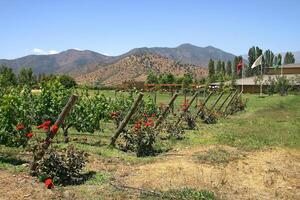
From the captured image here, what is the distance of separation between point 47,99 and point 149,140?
3.42 m

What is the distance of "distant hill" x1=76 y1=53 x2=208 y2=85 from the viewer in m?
Result: 121

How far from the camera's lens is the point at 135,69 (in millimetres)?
125625

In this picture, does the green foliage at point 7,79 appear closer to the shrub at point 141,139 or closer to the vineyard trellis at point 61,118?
the vineyard trellis at point 61,118

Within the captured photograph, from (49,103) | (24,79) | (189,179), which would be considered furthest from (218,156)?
(24,79)

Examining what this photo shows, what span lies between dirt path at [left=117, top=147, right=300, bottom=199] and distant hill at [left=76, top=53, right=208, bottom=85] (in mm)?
103524

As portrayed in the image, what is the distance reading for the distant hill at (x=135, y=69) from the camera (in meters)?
121

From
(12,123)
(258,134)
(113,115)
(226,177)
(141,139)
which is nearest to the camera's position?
(226,177)

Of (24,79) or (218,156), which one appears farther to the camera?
(24,79)

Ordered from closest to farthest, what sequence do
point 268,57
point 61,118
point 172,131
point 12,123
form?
point 61,118 < point 12,123 < point 172,131 < point 268,57

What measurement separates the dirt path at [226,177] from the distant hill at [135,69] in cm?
10352

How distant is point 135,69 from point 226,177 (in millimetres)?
116805

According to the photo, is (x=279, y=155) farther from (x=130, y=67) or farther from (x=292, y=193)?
(x=130, y=67)

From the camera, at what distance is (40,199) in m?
7.38

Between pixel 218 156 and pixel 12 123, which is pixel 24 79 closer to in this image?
pixel 12 123
